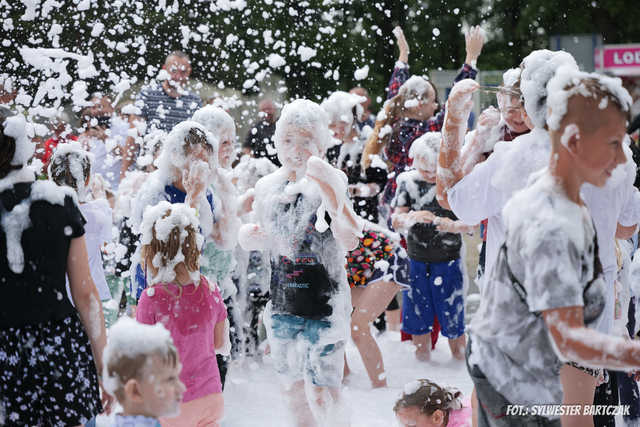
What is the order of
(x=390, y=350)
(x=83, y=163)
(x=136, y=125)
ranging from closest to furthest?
1. (x=83, y=163)
2. (x=390, y=350)
3. (x=136, y=125)

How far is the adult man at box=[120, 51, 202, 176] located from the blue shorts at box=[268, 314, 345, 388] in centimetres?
312

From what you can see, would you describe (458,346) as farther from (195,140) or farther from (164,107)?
(164,107)

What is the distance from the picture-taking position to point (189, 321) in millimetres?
3170

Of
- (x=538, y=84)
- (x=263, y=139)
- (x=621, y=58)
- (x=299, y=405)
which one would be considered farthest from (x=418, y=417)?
(x=621, y=58)

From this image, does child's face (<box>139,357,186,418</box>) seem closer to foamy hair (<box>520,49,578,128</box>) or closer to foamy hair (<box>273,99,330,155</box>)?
foamy hair (<box>520,49,578,128</box>)

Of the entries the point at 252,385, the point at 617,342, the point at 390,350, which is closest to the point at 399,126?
the point at 390,350

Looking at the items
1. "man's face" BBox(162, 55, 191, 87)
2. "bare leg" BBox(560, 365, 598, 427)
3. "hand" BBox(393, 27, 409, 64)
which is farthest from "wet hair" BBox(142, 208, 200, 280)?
"hand" BBox(393, 27, 409, 64)

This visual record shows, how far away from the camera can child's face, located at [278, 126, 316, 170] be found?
3.70 m

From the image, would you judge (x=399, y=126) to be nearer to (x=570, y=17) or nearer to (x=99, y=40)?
(x=99, y=40)

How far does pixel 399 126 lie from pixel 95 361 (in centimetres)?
363

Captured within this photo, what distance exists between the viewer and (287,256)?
3.65m

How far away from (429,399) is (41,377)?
1.84 metres

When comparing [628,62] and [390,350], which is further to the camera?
[628,62]

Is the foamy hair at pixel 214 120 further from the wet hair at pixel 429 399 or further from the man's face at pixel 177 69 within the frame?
the man's face at pixel 177 69
